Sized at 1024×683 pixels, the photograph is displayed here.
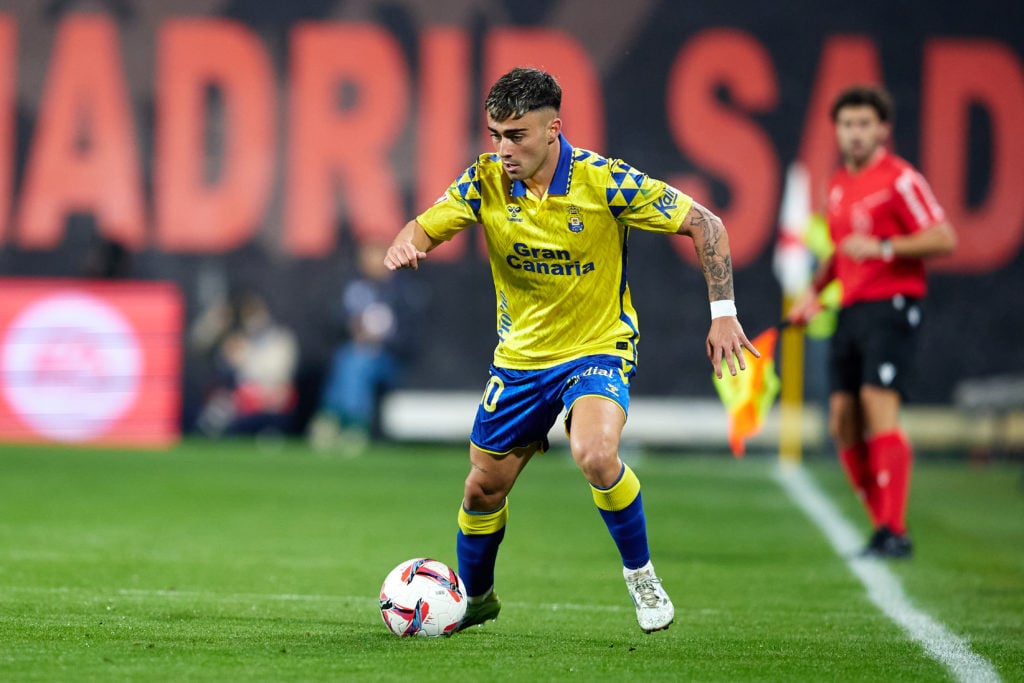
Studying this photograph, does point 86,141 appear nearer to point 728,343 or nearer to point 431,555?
point 431,555

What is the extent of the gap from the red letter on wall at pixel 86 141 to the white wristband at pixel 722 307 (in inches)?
510

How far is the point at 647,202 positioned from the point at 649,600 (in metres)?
1.41

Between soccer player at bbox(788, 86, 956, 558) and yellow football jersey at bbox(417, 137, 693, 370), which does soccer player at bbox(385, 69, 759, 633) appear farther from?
soccer player at bbox(788, 86, 956, 558)

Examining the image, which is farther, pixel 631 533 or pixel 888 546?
pixel 888 546

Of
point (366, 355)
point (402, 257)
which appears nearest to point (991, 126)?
point (366, 355)

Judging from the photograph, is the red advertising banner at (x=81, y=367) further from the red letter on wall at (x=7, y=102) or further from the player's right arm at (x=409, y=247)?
the player's right arm at (x=409, y=247)

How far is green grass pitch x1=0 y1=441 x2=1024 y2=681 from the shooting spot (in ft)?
16.5

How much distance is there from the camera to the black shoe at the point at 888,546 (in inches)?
340

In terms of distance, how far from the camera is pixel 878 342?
8648 millimetres

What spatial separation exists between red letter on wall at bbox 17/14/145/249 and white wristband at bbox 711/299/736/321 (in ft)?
42.5

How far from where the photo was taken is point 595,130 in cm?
1753

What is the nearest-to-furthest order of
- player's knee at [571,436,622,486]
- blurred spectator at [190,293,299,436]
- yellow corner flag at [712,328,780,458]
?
1. player's knee at [571,436,622,486]
2. yellow corner flag at [712,328,780,458]
3. blurred spectator at [190,293,299,436]

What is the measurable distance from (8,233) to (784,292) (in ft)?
28.4

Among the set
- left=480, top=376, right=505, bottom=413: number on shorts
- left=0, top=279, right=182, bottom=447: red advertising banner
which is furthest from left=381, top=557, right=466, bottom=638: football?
left=0, top=279, right=182, bottom=447: red advertising banner
